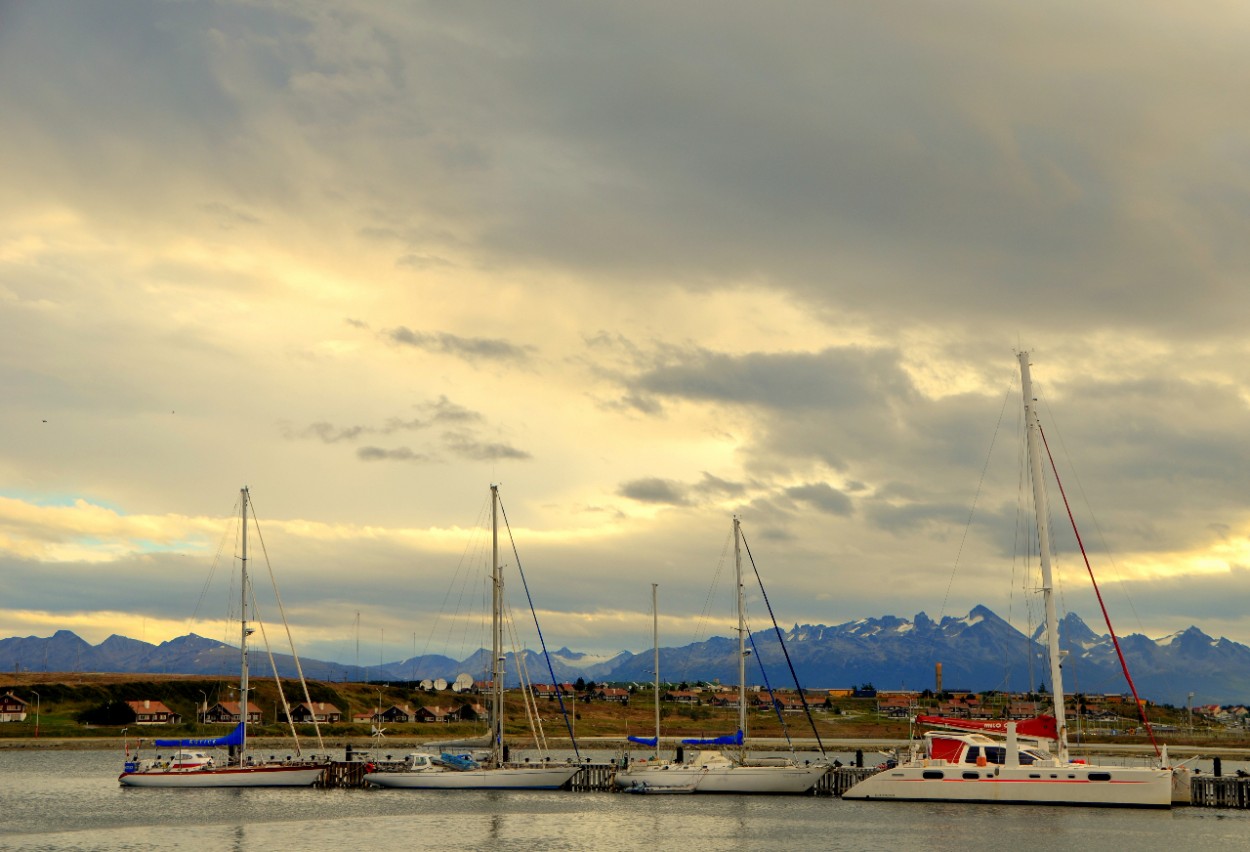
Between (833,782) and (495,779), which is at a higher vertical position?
(495,779)

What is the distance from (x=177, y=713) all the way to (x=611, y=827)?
146 m

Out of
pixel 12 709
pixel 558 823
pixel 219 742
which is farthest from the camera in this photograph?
pixel 12 709

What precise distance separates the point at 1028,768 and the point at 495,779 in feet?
131

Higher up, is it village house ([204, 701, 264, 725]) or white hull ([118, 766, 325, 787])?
white hull ([118, 766, 325, 787])

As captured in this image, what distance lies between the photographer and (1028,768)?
7675 centimetres

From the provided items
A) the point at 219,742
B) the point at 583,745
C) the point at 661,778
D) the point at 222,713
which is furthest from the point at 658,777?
the point at 222,713

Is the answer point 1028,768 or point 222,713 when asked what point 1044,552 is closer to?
point 1028,768

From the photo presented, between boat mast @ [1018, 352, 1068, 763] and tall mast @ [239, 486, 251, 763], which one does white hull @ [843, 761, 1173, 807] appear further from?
tall mast @ [239, 486, 251, 763]

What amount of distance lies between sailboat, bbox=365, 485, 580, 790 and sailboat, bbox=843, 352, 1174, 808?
2650 centimetres

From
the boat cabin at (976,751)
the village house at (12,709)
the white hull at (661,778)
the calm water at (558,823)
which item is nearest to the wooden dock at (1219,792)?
the calm water at (558,823)

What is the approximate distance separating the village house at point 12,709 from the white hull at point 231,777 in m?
100

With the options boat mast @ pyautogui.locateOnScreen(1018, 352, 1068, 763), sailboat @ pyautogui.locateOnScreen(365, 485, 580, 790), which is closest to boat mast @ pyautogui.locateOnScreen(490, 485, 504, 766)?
sailboat @ pyautogui.locateOnScreen(365, 485, 580, 790)

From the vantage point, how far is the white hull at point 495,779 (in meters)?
94.6

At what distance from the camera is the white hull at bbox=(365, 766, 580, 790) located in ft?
310
